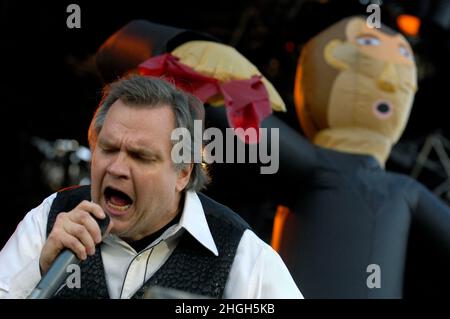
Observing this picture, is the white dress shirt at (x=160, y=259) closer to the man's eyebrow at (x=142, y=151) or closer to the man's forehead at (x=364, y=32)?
the man's eyebrow at (x=142, y=151)

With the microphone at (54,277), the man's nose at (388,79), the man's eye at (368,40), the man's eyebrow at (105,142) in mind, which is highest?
the man's eye at (368,40)

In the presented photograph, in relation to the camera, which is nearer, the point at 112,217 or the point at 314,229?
the point at 112,217

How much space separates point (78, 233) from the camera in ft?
4.65

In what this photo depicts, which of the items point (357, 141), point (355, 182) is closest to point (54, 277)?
point (355, 182)

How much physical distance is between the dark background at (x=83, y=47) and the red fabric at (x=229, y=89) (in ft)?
7.74

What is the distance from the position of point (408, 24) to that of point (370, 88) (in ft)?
6.37

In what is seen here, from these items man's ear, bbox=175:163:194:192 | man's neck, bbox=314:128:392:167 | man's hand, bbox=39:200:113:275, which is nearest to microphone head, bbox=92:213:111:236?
man's hand, bbox=39:200:113:275

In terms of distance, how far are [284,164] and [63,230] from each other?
6.68 feet

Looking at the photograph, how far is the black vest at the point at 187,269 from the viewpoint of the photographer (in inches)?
68.6

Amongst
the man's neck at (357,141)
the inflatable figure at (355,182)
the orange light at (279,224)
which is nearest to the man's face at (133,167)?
the inflatable figure at (355,182)

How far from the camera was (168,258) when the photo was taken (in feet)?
5.89
